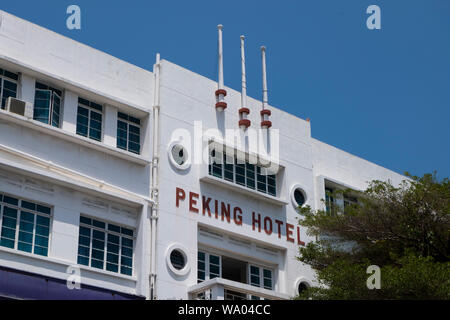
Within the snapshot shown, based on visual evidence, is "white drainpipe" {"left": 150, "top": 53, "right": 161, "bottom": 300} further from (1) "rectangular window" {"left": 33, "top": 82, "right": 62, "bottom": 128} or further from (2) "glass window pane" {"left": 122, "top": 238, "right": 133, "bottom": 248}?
(1) "rectangular window" {"left": 33, "top": 82, "right": 62, "bottom": 128}

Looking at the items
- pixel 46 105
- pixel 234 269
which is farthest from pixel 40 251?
pixel 234 269

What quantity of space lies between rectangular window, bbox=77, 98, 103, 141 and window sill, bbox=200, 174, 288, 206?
3.87 metres

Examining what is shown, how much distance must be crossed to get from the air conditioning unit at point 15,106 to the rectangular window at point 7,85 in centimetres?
61

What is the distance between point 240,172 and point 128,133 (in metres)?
4.51

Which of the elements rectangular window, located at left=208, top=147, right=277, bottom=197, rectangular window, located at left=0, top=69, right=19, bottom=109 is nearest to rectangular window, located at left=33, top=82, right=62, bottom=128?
rectangular window, located at left=0, top=69, right=19, bottom=109

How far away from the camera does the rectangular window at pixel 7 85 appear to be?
23.8 meters

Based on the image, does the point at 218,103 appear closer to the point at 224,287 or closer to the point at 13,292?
the point at 224,287

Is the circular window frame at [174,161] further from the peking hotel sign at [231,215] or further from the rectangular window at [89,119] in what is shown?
the rectangular window at [89,119]

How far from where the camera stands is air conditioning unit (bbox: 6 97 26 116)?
23156 millimetres

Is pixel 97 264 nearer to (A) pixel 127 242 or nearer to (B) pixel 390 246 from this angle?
(A) pixel 127 242

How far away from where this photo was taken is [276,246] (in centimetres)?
2841

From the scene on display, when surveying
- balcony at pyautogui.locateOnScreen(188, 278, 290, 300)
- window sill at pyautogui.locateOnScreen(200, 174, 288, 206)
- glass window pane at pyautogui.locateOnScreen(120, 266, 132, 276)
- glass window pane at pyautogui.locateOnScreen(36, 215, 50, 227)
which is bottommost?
balcony at pyautogui.locateOnScreen(188, 278, 290, 300)

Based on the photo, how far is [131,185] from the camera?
83.5 feet

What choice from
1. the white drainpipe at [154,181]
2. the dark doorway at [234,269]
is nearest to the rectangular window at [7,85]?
the white drainpipe at [154,181]
